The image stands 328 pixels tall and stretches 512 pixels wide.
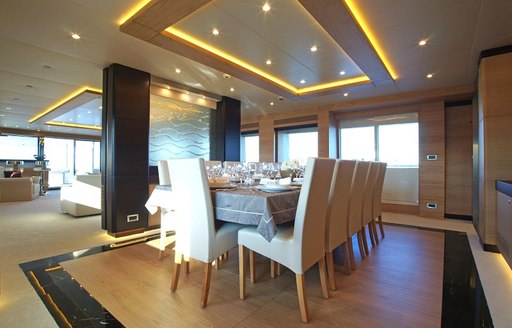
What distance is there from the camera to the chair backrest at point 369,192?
9.59 feet

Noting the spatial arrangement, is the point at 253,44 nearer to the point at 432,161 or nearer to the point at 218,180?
the point at 218,180

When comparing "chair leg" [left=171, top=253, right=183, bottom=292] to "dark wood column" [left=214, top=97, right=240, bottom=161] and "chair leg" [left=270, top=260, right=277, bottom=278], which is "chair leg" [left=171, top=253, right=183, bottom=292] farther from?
"dark wood column" [left=214, top=97, right=240, bottom=161]

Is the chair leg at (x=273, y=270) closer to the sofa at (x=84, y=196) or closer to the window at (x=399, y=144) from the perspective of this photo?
the sofa at (x=84, y=196)

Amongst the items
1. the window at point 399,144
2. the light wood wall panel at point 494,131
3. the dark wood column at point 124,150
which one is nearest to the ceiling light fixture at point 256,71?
the dark wood column at point 124,150

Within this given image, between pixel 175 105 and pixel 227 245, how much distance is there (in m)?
3.76

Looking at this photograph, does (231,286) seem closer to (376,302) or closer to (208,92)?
(376,302)

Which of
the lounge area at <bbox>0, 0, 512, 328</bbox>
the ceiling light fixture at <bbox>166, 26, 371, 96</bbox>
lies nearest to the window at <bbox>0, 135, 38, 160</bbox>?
the lounge area at <bbox>0, 0, 512, 328</bbox>

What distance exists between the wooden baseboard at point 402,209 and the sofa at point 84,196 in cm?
624

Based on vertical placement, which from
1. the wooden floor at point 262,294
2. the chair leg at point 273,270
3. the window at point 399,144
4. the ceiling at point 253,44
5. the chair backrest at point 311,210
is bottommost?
the wooden floor at point 262,294

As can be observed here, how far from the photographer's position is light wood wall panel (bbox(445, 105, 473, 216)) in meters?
4.95

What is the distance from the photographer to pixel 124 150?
371 cm

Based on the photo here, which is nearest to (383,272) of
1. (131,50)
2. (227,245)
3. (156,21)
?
(227,245)

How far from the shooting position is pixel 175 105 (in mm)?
4945

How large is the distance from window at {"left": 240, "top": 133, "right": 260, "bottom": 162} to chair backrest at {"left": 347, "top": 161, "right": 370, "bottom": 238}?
526cm
